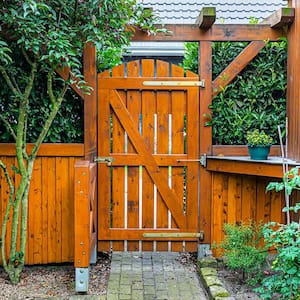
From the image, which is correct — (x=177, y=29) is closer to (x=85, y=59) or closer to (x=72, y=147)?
(x=85, y=59)

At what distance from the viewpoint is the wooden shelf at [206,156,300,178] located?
11.3 feet

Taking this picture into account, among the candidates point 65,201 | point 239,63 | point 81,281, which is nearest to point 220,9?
point 239,63

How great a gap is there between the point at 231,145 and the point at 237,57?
84 centimetres

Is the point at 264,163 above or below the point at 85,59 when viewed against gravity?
below

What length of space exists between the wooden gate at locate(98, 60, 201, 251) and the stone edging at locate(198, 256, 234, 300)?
275 mm

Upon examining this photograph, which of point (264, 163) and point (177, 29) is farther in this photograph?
point (177, 29)

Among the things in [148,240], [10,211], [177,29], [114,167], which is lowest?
[148,240]

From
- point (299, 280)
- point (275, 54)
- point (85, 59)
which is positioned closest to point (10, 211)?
point (85, 59)

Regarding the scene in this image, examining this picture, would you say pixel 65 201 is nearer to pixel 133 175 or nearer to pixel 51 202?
pixel 51 202

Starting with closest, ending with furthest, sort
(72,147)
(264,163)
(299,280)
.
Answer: (299,280), (264,163), (72,147)

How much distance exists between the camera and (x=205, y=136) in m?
3.95

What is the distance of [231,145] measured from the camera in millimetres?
3971

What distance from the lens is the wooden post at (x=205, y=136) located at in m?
3.90

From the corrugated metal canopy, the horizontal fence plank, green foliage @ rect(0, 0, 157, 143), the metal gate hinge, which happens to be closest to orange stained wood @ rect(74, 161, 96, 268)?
the horizontal fence plank
